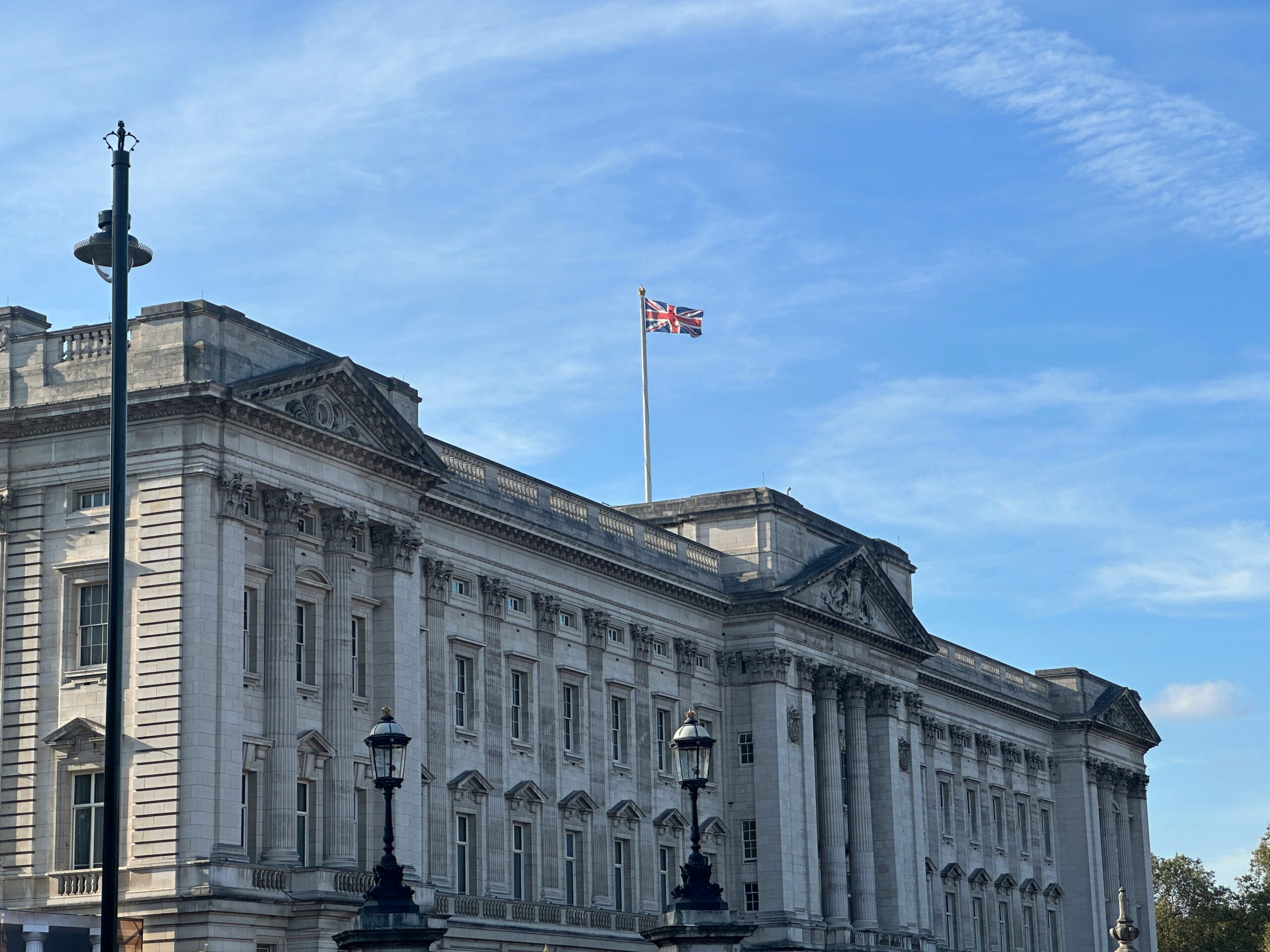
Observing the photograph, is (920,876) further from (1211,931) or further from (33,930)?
(1211,931)

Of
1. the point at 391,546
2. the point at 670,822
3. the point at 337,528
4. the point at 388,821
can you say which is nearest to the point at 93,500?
the point at 337,528

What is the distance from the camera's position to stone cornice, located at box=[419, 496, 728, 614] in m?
67.8

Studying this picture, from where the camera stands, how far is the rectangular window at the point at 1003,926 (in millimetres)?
108438

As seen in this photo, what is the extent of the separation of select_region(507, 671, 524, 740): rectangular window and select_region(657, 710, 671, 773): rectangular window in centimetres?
958

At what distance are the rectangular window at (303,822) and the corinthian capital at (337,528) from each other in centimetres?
675

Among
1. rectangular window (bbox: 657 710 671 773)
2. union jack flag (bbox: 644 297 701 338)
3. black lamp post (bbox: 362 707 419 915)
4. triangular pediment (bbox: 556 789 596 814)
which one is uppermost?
union jack flag (bbox: 644 297 701 338)

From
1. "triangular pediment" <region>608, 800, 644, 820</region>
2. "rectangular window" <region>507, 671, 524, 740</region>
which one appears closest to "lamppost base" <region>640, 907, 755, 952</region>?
"rectangular window" <region>507, 671, 524, 740</region>

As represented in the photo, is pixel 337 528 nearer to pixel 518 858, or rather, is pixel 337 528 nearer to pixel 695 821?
pixel 518 858

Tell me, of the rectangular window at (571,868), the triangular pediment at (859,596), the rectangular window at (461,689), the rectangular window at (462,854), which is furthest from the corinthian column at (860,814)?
the rectangular window at (462,854)

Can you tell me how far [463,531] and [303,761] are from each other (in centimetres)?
1330

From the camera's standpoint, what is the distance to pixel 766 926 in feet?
270

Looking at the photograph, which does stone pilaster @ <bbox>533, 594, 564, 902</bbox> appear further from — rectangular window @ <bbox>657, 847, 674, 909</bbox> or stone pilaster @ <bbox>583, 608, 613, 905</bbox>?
rectangular window @ <bbox>657, 847, 674, 909</bbox>

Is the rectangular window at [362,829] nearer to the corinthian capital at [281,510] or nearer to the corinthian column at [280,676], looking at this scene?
the corinthian column at [280,676]

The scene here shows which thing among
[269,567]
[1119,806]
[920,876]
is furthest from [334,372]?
[1119,806]
